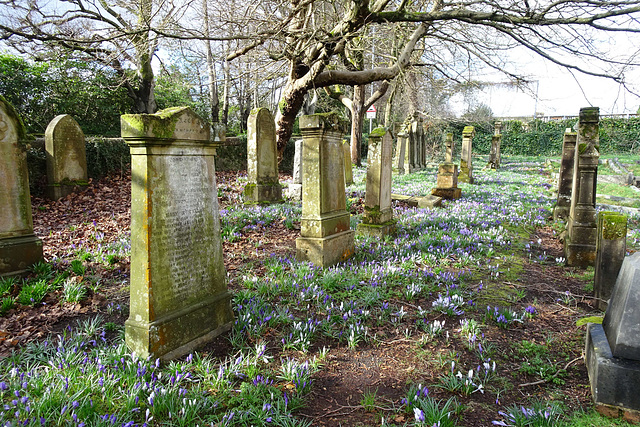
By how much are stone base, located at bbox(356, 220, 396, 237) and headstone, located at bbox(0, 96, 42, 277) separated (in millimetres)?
5286

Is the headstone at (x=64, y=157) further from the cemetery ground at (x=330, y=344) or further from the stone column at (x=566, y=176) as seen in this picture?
the stone column at (x=566, y=176)

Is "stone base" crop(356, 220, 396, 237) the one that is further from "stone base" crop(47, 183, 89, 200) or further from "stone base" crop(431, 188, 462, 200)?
"stone base" crop(47, 183, 89, 200)

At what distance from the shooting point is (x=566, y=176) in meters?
8.96

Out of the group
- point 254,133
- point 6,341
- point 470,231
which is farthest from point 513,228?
point 6,341

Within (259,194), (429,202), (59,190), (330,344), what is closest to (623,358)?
(330,344)

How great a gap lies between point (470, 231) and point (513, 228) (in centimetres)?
168

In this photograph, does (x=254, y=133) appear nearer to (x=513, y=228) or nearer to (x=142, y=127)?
(x=513, y=228)

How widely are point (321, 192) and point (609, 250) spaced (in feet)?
12.0

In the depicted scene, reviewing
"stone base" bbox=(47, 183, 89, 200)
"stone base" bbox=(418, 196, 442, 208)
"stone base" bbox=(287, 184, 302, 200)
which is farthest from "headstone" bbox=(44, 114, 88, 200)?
"stone base" bbox=(418, 196, 442, 208)

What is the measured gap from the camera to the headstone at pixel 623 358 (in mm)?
2488

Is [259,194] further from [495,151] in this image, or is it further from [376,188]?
[495,151]

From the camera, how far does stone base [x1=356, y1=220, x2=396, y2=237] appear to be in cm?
740

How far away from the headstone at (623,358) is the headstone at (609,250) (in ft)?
5.43

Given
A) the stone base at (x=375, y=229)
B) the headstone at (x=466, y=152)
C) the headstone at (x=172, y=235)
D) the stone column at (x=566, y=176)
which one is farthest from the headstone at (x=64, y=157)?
the headstone at (x=466, y=152)
